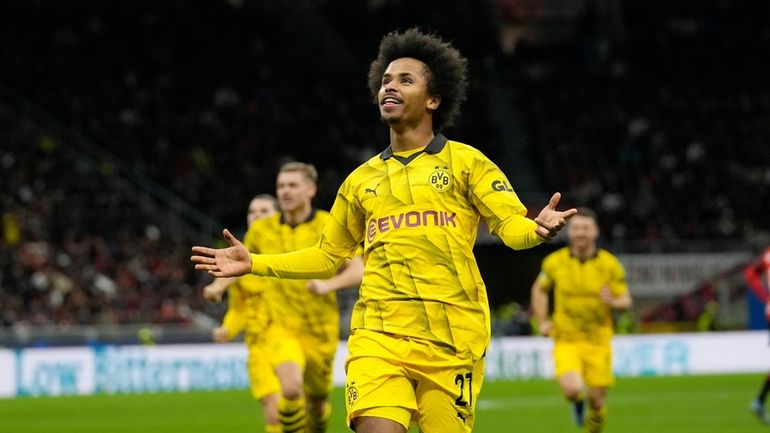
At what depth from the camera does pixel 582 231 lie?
14.0 meters

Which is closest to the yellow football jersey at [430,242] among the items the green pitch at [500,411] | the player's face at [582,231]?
the player's face at [582,231]

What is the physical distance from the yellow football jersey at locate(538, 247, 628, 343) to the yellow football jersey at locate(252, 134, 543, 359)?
7.67 metres

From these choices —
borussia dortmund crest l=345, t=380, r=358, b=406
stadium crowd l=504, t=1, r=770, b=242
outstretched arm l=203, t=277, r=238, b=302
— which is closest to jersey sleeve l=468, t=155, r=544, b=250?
borussia dortmund crest l=345, t=380, r=358, b=406

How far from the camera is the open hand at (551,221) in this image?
5809 millimetres

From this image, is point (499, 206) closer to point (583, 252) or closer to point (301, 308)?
point (301, 308)

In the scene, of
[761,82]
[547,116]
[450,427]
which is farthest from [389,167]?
[761,82]

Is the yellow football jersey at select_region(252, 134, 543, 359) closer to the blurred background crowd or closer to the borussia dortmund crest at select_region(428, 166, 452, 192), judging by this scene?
the borussia dortmund crest at select_region(428, 166, 452, 192)

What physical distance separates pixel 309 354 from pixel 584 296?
3.73 metres

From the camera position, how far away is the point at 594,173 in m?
34.8

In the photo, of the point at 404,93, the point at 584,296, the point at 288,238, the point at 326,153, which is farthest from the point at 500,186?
the point at 326,153

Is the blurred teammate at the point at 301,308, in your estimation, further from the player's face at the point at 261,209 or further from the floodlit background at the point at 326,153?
the floodlit background at the point at 326,153

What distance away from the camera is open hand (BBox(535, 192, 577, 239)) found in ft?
19.1

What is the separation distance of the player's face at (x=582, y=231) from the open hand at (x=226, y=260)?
780 centimetres

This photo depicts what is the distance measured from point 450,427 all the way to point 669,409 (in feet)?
42.5
